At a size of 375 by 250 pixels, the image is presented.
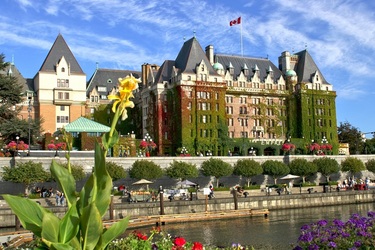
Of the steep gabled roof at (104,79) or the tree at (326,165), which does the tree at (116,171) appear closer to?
the tree at (326,165)

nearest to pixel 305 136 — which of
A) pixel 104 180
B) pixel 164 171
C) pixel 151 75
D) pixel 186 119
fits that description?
pixel 186 119

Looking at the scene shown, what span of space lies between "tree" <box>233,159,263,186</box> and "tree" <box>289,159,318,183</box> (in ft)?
19.1

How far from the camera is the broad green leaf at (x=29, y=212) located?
6.19 meters

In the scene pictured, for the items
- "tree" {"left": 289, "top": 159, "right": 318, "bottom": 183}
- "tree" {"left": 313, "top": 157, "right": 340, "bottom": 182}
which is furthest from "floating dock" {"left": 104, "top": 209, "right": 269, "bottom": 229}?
"tree" {"left": 313, "top": 157, "right": 340, "bottom": 182}

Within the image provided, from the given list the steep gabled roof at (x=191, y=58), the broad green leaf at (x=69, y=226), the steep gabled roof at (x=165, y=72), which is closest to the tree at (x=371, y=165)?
the steep gabled roof at (x=191, y=58)

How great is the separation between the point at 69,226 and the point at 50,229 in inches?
11.2

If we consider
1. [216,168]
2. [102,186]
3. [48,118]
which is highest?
[48,118]

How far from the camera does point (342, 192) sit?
56281 millimetres

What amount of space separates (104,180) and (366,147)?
4203 inches

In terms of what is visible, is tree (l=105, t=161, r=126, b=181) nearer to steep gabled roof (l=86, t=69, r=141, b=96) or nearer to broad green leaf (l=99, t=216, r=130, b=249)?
steep gabled roof (l=86, t=69, r=141, b=96)

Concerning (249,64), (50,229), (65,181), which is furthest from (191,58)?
(50,229)

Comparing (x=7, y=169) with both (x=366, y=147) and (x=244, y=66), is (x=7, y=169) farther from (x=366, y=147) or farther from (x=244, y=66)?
(x=366, y=147)

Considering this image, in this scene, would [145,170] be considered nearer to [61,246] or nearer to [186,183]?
[186,183]

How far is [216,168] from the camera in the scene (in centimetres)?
6097
